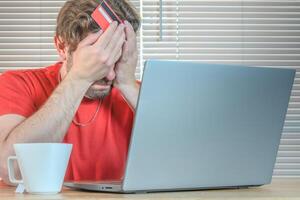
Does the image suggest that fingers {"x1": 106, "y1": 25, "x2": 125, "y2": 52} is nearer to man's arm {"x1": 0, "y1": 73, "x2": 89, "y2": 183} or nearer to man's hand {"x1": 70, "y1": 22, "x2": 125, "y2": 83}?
man's hand {"x1": 70, "y1": 22, "x2": 125, "y2": 83}

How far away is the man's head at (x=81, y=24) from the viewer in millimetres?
1723

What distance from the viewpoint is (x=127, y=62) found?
1.71 metres

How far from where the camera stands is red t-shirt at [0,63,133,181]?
1744mm

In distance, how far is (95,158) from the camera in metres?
1.78

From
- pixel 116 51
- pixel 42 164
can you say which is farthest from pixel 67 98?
pixel 42 164

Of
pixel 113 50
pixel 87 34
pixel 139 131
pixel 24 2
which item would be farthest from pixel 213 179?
pixel 24 2

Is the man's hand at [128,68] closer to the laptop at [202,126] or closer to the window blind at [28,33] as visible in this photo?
the laptop at [202,126]

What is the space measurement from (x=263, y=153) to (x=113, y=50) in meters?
0.56

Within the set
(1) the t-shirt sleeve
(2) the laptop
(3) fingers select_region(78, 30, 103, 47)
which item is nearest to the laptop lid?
(2) the laptop

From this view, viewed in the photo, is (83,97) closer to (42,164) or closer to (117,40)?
(117,40)

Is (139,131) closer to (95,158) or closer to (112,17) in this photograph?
(112,17)

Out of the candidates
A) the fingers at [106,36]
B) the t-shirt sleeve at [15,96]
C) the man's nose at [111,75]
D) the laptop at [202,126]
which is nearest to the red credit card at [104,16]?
the fingers at [106,36]

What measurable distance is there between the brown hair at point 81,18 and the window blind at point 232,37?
960 millimetres

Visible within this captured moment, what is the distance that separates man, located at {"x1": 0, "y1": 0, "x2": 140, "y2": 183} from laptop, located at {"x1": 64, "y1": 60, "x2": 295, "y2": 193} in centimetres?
42
